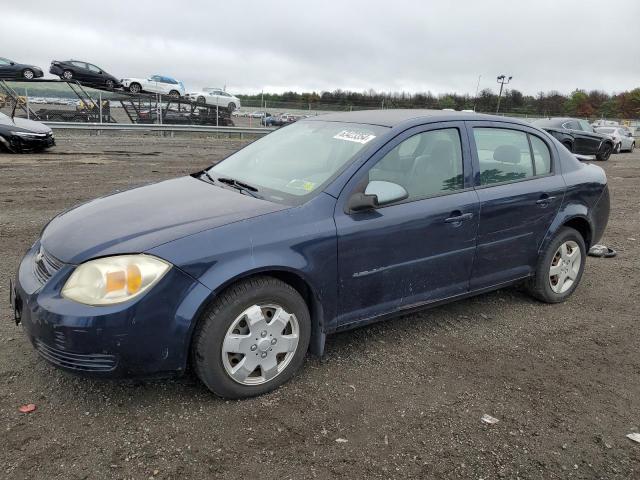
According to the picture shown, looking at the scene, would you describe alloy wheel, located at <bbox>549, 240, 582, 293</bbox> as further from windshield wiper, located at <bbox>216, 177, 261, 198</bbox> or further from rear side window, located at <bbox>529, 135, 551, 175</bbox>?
windshield wiper, located at <bbox>216, 177, 261, 198</bbox>

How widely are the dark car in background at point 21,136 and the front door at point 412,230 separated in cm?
1255

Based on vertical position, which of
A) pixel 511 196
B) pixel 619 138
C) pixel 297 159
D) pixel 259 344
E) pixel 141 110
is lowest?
pixel 259 344

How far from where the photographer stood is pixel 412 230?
11.4 feet

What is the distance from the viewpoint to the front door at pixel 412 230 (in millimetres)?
3281

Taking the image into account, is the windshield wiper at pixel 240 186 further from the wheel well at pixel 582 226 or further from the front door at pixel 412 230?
the wheel well at pixel 582 226

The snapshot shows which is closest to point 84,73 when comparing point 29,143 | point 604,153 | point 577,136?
point 29,143

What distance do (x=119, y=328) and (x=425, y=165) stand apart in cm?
230

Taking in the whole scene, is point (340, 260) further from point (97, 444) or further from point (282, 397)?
point (97, 444)

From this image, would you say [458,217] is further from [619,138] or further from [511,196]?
[619,138]

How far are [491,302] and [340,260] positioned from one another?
2100 mm

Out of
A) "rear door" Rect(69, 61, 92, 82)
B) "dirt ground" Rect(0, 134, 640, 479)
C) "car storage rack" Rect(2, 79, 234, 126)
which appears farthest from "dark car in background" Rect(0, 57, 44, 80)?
"dirt ground" Rect(0, 134, 640, 479)

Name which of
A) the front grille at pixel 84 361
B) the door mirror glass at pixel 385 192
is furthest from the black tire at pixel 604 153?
the front grille at pixel 84 361

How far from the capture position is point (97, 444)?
258 cm

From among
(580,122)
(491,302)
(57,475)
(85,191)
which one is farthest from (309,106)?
(57,475)
